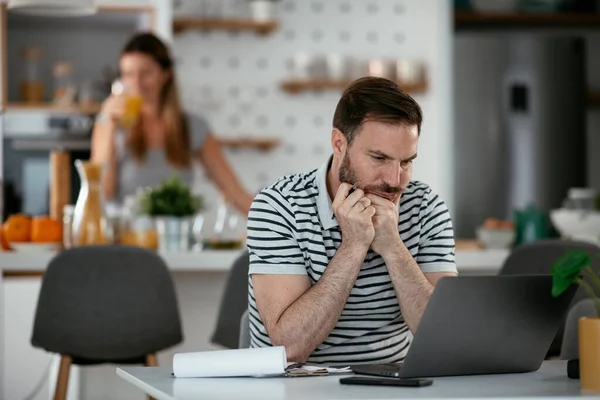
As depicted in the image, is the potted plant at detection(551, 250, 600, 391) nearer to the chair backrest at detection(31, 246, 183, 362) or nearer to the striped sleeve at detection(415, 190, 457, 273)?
the striped sleeve at detection(415, 190, 457, 273)

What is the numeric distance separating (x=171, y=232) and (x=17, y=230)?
531 millimetres

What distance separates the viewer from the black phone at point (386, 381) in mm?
1637

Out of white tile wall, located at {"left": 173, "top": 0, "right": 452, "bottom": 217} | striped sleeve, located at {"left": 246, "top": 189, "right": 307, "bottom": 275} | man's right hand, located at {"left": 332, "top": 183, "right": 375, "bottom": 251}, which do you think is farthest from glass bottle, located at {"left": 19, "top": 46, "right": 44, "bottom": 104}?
man's right hand, located at {"left": 332, "top": 183, "right": 375, "bottom": 251}

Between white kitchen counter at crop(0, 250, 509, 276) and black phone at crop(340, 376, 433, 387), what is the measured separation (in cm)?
201

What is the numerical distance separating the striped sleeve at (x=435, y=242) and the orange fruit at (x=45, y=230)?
1.82 m

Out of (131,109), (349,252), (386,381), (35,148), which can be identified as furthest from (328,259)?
(35,148)

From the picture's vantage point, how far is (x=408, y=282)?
2209 millimetres

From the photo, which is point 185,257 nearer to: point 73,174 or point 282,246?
point 282,246

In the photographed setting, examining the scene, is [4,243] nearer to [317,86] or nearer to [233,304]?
[233,304]

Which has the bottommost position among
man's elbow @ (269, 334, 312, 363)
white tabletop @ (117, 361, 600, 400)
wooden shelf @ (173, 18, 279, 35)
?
man's elbow @ (269, 334, 312, 363)

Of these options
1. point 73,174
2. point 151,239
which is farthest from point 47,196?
point 151,239

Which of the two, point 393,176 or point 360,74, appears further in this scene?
point 360,74

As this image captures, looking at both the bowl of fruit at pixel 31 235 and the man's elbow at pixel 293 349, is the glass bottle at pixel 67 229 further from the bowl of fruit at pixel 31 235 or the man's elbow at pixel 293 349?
the man's elbow at pixel 293 349

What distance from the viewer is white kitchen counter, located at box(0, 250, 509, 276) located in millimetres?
3652
